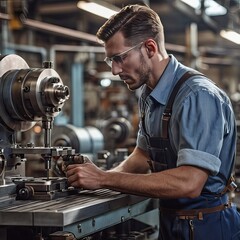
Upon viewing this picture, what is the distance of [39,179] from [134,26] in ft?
2.04

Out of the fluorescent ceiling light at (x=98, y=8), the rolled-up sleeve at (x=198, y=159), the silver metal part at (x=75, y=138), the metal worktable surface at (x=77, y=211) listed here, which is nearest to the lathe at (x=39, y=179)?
the metal worktable surface at (x=77, y=211)

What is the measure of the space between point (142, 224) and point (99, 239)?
1.25 feet

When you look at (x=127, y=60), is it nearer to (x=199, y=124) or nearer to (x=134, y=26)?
(x=134, y=26)

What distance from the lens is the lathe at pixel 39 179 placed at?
5.36 ft

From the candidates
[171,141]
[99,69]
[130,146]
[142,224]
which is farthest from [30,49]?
[99,69]

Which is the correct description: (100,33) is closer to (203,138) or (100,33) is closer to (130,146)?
(203,138)

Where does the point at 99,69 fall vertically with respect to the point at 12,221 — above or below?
above

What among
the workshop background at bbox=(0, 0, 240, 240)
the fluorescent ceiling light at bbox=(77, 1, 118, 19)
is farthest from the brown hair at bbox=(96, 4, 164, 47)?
the fluorescent ceiling light at bbox=(77, 1, 118, 19)

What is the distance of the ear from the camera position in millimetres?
1899

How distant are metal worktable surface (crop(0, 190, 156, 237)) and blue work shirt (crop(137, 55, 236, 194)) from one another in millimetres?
251

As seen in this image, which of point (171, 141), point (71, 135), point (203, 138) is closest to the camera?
point (203, 138)

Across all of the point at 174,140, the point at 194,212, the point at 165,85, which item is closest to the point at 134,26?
the point at 165,85

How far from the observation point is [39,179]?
6.08ft

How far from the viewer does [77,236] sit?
5.24 ft
